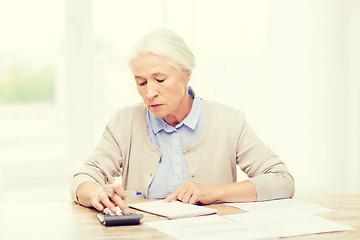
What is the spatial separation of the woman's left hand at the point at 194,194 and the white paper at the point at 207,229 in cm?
21

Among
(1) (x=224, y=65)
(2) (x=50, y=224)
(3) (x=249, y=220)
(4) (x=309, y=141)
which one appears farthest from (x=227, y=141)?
(4) (x=309, y=141)

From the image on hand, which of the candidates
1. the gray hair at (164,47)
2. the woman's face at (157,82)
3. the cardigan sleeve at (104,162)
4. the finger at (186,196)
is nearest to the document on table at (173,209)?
the finger at (186,196)

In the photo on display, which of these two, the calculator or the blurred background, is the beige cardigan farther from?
the blurred background

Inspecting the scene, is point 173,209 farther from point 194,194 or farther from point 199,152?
point 199,152

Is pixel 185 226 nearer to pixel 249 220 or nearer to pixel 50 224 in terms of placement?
pixel 249 220

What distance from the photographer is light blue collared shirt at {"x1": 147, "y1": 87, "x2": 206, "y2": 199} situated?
6.80ft

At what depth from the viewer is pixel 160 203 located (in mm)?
1735

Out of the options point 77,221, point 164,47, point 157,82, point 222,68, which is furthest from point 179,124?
point 222,68

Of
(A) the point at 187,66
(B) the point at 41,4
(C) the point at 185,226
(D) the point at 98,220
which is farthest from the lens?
(B) the point at 41,4

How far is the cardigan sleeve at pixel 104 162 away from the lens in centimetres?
194

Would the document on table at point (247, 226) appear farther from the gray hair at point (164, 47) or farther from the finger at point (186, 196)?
the gray hair at point (164, 47)

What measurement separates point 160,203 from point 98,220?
266 mm

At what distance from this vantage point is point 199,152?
2119 mm

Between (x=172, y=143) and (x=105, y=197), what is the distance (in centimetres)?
55
